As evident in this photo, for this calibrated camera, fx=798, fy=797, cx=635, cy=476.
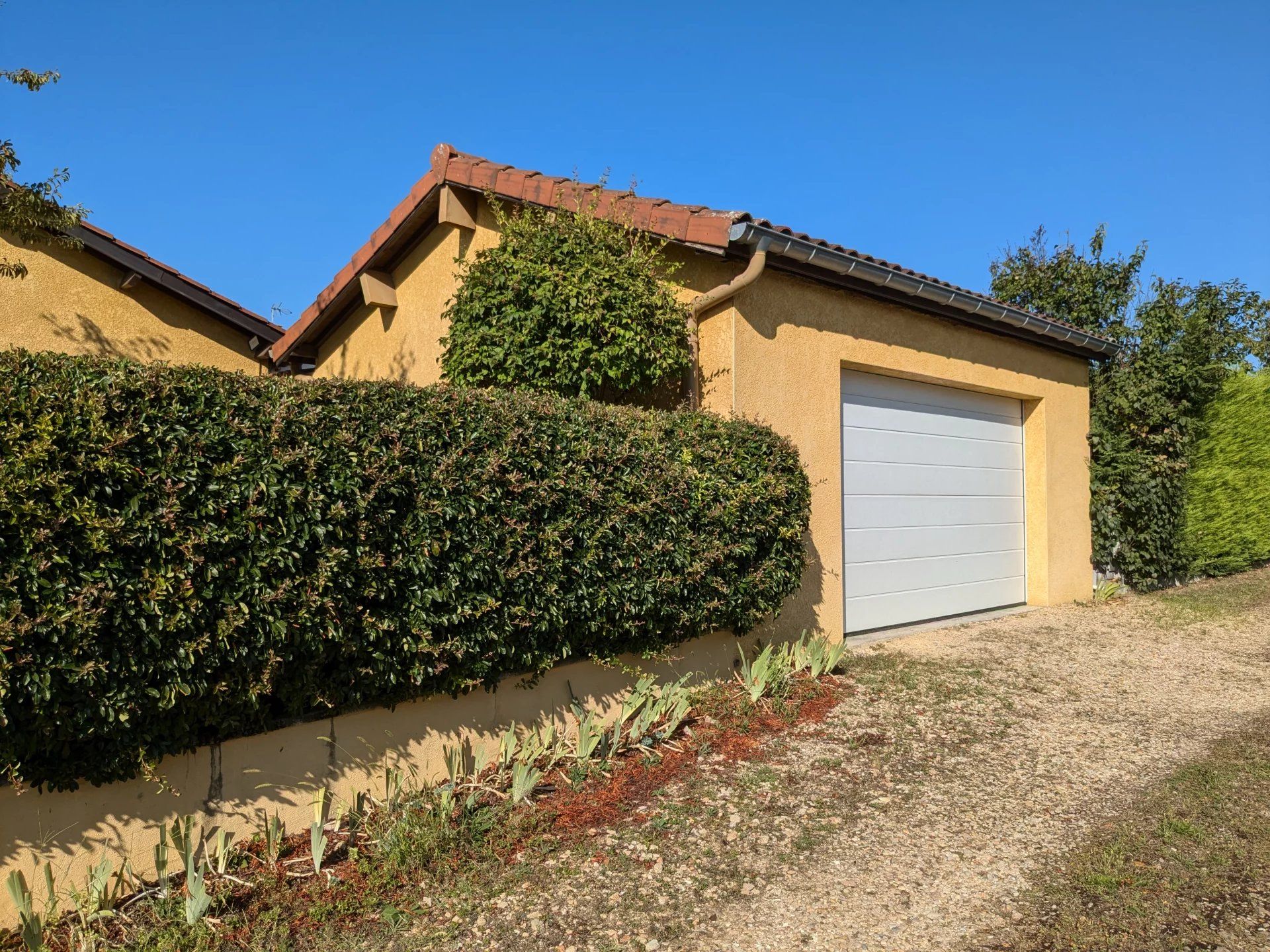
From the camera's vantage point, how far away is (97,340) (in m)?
9.32

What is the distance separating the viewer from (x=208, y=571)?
3.32 metres

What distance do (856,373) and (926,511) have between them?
6.05 feet

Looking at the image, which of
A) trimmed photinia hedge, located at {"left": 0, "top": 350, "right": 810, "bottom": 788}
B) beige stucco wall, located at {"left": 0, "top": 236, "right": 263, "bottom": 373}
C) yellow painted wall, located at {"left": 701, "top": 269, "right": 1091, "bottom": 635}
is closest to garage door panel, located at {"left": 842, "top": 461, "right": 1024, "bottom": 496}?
yellow painted wall, located at {"left": 701, "top": 269, "right": 1091, "bottom": 635}

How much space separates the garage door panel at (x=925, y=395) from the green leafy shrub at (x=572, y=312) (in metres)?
2.12

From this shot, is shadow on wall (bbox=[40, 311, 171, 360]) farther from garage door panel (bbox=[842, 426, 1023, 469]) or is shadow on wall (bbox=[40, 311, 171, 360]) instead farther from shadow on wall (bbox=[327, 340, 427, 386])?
garage door panel (bbox=[842, 426, 1023, 469])

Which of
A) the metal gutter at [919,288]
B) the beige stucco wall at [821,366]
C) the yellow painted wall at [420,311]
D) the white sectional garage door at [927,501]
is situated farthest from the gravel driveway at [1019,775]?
the yellow painted wall at [420,311]

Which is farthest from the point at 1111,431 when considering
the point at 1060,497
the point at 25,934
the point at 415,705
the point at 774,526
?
the point at 25,934

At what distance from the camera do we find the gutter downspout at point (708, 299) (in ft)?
20.8

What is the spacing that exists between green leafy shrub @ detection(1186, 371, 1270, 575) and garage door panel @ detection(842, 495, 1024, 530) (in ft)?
11.6

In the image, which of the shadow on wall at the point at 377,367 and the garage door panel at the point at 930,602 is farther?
the shadow on wall at the point at 377,367

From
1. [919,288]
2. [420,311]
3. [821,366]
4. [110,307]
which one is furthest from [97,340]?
[919,288]

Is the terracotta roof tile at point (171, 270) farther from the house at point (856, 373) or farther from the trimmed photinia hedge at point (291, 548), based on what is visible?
the trimmed photinia hedge at point (291, 548)

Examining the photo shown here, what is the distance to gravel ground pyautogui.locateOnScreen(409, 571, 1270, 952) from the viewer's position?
3.24 metres

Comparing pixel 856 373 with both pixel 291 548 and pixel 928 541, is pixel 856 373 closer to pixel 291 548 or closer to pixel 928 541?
pixel 928 541
